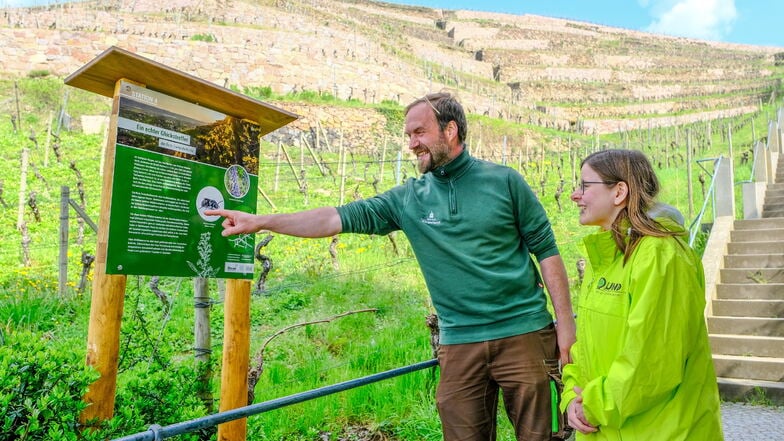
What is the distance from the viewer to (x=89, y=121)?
2006 centimetres

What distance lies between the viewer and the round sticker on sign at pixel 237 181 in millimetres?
2426

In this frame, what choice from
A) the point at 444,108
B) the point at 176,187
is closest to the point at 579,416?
the point at 444,108

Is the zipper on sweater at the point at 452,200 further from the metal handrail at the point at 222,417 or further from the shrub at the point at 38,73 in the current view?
the shrub at the point at 38,73

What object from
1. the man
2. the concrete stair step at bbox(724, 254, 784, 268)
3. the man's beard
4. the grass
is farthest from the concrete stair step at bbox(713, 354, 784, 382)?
the man's beard

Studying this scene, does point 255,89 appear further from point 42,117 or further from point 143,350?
point 143,350

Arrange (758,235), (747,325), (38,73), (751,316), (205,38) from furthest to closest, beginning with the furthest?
(205,38), (38,73), (758,235), (751,316), (747,325)

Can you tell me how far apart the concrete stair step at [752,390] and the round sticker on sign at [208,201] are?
15.8ft

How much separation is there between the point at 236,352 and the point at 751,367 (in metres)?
4.91

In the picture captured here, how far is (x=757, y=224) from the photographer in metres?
7.71

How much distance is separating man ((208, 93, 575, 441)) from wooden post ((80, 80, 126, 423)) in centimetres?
42

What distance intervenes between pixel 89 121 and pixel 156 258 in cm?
2043

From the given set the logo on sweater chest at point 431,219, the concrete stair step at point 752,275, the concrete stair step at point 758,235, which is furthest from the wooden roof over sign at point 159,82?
the concrete stair step at point 758,235

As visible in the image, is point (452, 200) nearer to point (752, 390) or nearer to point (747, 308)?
point (752, 390)

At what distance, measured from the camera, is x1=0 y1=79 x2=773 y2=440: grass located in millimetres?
3354
